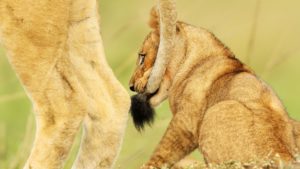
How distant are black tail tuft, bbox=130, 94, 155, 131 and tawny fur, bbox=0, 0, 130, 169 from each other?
0.79 ft

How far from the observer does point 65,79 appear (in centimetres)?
525

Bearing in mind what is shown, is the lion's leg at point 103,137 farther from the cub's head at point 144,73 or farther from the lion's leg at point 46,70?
the cub's head at point 144,73

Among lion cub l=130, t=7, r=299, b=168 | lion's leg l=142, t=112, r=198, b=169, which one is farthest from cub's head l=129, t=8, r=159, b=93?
lion's leg l=142, t=112, r=198, b=169

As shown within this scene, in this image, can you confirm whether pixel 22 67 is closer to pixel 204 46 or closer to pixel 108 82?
pixel 108 82

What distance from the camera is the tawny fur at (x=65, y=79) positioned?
5066 mm

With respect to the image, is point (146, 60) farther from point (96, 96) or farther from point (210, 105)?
point (210, 105)

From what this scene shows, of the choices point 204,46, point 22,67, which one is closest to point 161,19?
point 204,46

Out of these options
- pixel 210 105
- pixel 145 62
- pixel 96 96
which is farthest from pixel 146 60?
pixel 210 105

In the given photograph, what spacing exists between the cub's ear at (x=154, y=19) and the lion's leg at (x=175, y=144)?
1.44 feet

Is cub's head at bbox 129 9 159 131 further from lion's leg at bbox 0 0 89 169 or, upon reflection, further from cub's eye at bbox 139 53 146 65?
lion's leg at bbox 0 0 89 169

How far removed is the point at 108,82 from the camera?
543cm

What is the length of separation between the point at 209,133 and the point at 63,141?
62cm

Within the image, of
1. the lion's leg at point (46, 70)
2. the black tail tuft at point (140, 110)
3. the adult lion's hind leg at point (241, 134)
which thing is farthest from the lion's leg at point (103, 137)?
the adult lion's hind leg at point (241, 134)

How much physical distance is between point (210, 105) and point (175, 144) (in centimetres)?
23
